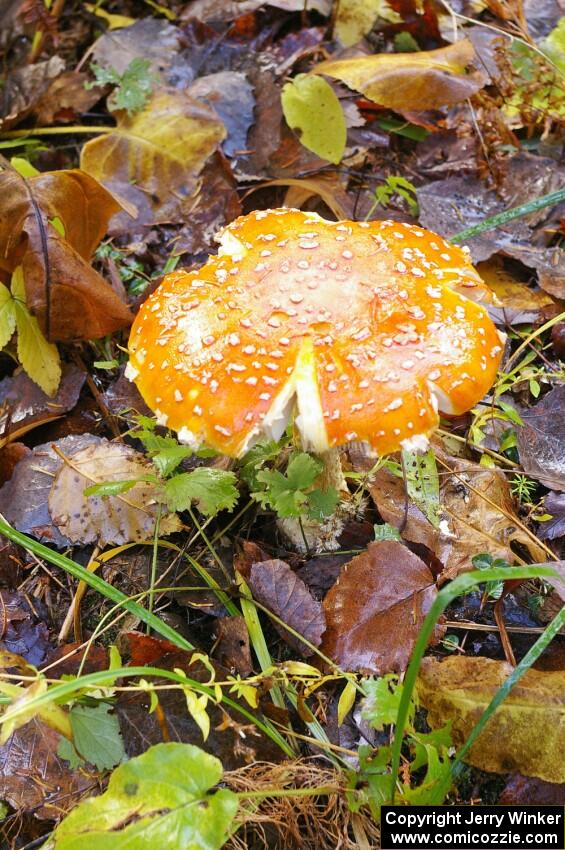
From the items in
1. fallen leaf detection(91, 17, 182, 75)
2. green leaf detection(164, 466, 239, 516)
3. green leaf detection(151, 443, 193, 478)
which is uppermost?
fallen leaf detection(91, 17, 182, 75)

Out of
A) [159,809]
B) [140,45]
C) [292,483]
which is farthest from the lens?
[140,45]

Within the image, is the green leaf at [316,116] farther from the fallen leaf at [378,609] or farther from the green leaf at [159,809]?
the green leaf at [159,809]

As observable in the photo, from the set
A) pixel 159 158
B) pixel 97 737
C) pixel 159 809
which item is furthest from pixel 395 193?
pixel 159 809

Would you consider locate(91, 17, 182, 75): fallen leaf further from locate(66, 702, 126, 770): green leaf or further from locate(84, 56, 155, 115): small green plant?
locate(66, 702, 126, 770): green leaf

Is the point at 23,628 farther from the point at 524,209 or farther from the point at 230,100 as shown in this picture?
the point at 230,100

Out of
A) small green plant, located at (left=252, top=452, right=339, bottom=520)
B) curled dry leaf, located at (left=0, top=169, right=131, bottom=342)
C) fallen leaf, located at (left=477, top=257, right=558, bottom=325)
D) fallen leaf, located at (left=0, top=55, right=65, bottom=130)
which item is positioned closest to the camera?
small green plant, located at (left=252, top=452, right=339, bottom=520)

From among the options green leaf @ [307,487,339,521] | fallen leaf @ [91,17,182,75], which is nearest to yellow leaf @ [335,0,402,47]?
fallen leaf @ [91,17,182,75]

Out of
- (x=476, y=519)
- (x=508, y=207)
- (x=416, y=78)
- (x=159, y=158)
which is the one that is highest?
(x=416, y=78)
